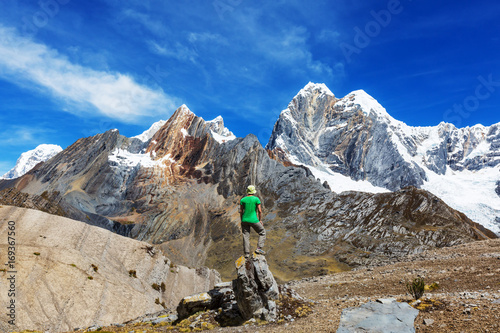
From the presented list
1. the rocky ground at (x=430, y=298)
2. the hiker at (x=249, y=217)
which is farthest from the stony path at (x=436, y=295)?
the hiker at (x=249, y=217)

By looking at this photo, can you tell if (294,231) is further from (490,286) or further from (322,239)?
(490,286)

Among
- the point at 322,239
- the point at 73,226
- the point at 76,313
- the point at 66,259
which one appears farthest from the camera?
the point at 322,239

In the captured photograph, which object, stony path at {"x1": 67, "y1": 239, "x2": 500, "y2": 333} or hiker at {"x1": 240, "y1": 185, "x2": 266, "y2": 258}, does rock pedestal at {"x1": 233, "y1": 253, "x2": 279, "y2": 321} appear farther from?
stony path at {"x1": 67, "y1": 239, "x2": 500, "y2": 333}

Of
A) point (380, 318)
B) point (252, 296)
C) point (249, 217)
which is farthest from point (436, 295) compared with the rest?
point (249, 217)

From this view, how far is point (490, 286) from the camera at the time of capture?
16.6m

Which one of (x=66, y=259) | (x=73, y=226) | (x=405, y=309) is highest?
(x=73, y=226)

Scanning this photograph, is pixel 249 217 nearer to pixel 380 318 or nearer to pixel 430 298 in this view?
pixel 380 318

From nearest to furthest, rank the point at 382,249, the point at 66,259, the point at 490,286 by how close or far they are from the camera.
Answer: the point at 490,286 → the point at 66,259 → the point at 382,249

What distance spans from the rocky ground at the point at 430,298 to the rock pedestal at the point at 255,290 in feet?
2.59

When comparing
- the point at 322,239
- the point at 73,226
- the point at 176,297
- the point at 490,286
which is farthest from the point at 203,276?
the point at 322,239

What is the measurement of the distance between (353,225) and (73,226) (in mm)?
144584

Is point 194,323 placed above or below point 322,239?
below

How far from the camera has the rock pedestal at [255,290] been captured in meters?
16.9

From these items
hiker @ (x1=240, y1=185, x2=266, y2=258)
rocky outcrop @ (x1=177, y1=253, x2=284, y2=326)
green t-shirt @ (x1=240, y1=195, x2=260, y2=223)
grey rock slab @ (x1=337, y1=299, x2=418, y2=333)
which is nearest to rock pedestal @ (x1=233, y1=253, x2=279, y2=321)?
rocky outcrop @ (x1=177, y1=253, x2=284, y2=326)
